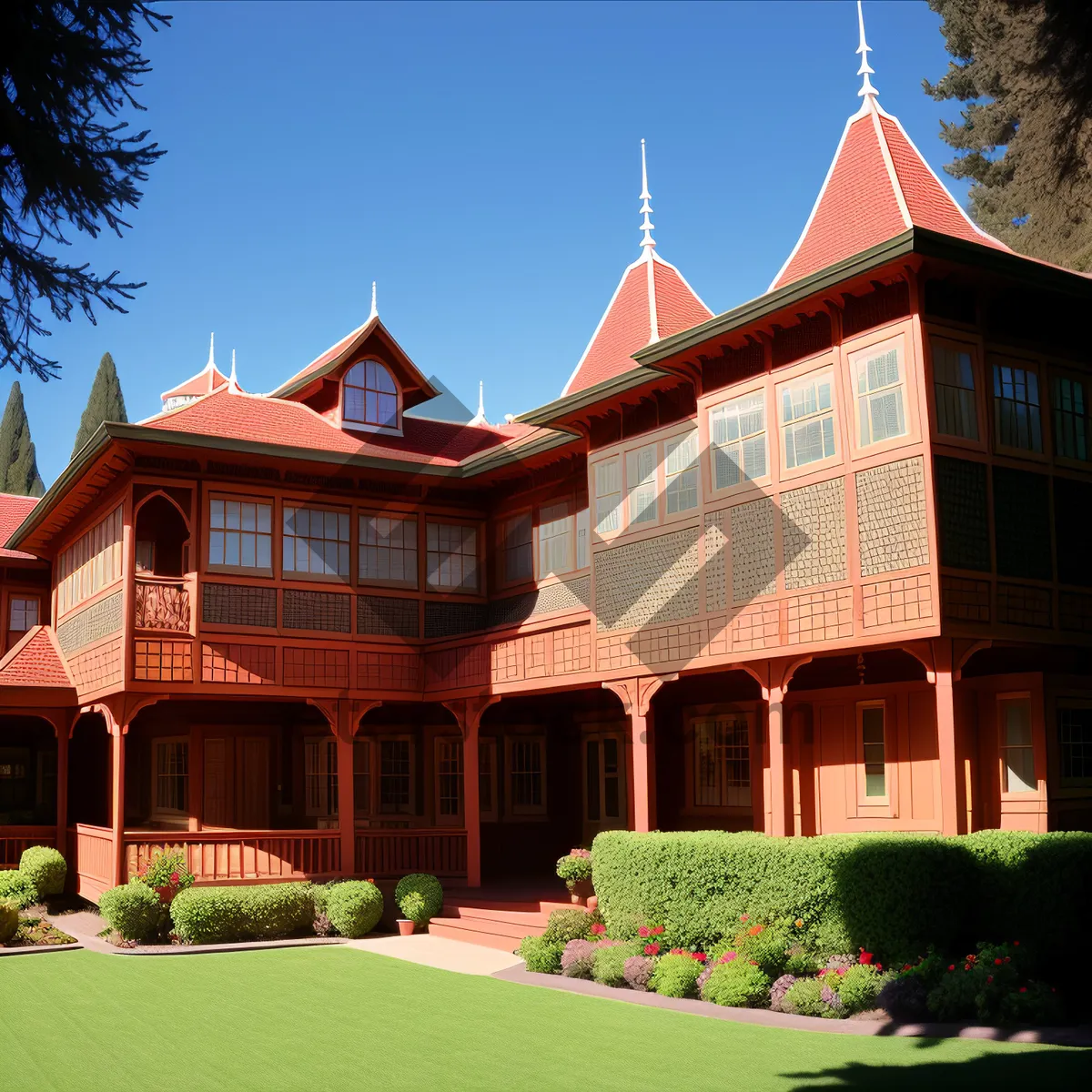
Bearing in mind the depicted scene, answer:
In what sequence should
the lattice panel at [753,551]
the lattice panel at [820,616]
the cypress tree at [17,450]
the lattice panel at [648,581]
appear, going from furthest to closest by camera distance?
the cypress tree at [17,450] → the lattice panel at [648,581] → the lattice panel at [753,551] → the lattice panel at [820,616]

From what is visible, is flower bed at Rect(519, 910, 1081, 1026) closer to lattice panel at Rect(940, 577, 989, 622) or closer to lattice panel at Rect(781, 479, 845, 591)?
lattice panel at Rect(940, 577, 989, 622)

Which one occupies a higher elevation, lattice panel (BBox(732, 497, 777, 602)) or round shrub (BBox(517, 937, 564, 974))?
lattice panel (BBox(732, 497, 777, 602))

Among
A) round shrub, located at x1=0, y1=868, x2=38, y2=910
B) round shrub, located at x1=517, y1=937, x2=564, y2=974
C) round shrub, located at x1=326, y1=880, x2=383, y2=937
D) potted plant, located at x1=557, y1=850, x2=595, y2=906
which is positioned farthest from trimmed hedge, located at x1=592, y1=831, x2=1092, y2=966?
round shrub, located at x1=0, y1=868, x2=38, y2=910

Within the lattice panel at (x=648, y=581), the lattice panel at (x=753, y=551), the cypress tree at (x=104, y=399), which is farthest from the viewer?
the cypress tree at (x=104, y=399)

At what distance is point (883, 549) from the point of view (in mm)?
14633

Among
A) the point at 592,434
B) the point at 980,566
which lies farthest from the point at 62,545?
the point at 980,566

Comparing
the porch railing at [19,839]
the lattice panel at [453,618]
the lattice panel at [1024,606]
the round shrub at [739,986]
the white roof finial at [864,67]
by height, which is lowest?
the round shrub at [739,986]

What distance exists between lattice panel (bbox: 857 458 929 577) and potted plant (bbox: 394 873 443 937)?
30.5 feet

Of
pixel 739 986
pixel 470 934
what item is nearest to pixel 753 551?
pixel 739 986

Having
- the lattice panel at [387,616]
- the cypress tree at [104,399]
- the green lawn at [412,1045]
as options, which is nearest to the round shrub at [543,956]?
the green lawn at [412,1045]

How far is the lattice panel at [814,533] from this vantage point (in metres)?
15.3

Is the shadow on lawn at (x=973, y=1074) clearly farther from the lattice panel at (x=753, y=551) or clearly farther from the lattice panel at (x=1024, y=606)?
the lattice panel at (x=753, y=551)

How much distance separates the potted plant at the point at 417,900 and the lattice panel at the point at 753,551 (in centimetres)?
741

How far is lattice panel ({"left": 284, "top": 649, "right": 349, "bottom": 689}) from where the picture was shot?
21734 millimetres
